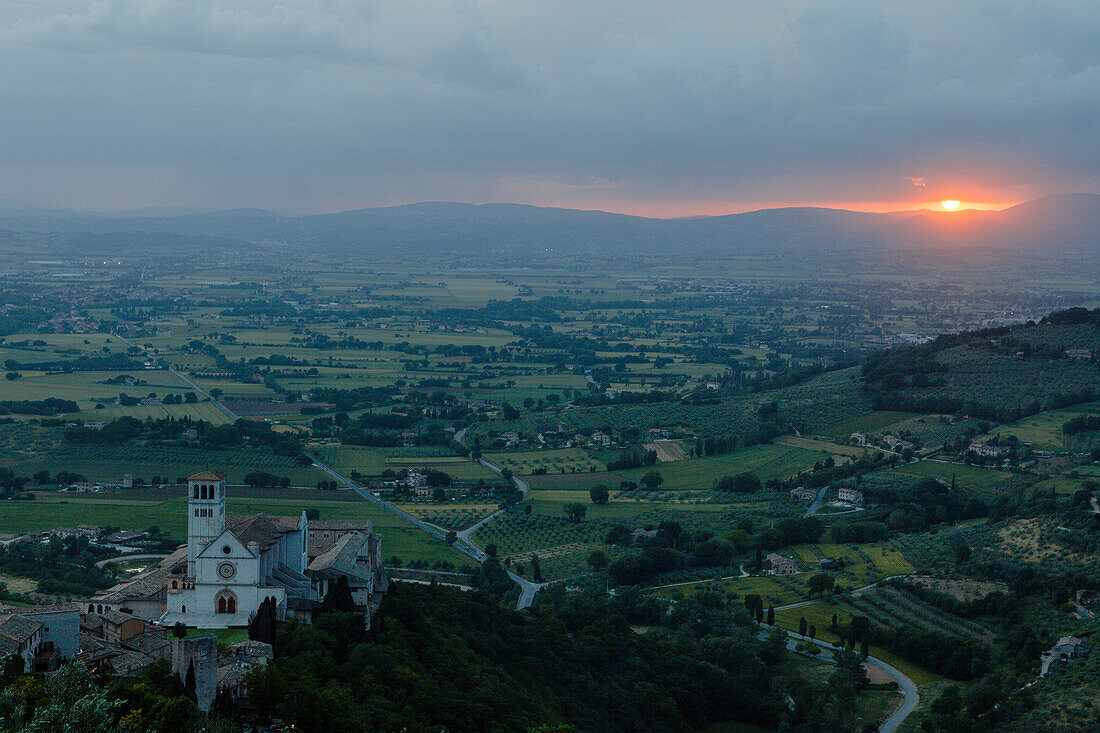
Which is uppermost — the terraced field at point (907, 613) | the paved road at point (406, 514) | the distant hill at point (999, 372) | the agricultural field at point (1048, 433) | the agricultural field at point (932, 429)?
the distant hill at point (999, 372)

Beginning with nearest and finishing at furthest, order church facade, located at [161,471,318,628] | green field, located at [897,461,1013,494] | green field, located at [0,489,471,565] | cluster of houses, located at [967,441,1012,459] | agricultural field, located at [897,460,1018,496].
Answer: church facade, located at [161,471,318,628] < green field, located at [0,489,471,565] < agricultural field, located at [897,460,1018,496] < green field, located at [897,461,1013,494] < cluster of houses, located at [967,441,1012,459]

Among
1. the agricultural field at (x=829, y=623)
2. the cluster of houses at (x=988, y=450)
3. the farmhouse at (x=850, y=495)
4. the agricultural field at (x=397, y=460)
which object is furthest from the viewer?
the agricultural field at (x=397, y=460)

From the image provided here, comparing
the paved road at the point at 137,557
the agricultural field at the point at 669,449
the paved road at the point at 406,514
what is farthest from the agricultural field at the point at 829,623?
the agricultural field at the point at 669,449

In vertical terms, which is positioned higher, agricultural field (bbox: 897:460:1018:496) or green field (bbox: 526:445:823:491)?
agricultural field (bbox: 897:460:1018:496)

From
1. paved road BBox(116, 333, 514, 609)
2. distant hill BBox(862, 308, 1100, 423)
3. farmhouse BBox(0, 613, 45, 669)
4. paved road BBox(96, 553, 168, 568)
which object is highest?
farmhouse BBox(0, 613, 45, 669)

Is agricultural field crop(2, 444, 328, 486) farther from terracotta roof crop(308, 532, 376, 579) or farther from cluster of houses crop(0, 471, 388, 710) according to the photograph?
cluster of houses crop(0, 471, 388, 710)

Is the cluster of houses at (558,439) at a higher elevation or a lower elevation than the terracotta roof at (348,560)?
lower

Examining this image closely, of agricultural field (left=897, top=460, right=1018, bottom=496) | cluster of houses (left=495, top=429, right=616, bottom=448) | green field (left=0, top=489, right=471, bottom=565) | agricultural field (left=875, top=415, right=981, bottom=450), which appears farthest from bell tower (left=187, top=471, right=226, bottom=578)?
agricultural field (left=875, top=415, right=981, bottom=450)

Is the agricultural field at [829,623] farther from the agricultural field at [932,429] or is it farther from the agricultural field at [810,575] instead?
the agricultural field at [932,429]
